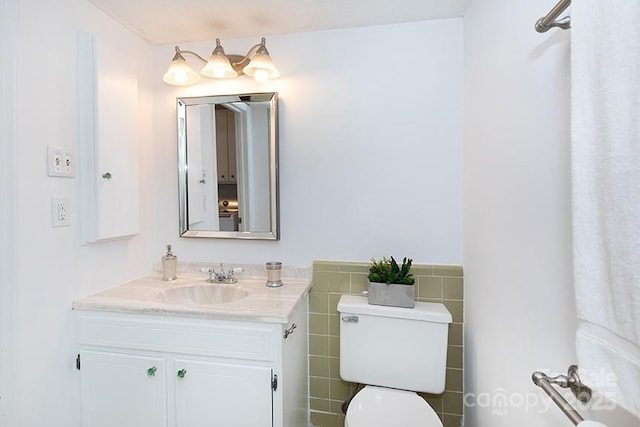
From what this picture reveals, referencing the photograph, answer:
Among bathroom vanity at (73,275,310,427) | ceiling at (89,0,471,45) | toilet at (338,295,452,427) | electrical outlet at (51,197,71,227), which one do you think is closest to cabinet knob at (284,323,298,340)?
bathroom vanity at (73,275,310,427)

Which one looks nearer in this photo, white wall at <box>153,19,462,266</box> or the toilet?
the toilet

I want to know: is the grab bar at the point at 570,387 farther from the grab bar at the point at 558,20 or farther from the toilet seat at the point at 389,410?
the grab bar at the point at 558,20

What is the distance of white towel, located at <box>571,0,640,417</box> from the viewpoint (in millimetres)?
499

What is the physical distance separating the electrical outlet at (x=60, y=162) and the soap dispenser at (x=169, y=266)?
1.94 feet

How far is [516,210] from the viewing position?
1018 mm

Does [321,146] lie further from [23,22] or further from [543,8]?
[23,22]

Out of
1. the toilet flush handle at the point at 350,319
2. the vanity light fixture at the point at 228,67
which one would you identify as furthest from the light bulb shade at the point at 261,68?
the toilet flush handle at the point at 350,319

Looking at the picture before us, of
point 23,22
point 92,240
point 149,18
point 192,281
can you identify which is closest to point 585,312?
point 192,281

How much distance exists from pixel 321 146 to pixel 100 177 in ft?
3.57

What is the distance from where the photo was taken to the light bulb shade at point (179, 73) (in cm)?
161

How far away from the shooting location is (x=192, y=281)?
5.62ft

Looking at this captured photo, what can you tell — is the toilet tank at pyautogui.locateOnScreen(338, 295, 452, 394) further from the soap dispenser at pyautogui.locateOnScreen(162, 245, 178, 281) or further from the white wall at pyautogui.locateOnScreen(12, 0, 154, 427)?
the white wall at pyautogui.locateOnScreen(12, 0, 154, 427)

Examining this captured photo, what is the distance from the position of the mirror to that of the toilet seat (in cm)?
90

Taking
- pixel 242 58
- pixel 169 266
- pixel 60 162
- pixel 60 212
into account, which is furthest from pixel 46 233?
pixel 242 58
